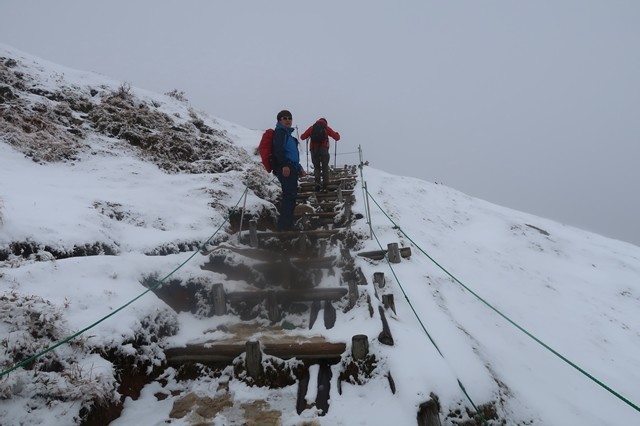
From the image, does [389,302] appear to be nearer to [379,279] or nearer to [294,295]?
[379,279]

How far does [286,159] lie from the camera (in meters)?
7.31

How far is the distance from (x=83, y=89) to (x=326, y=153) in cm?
789

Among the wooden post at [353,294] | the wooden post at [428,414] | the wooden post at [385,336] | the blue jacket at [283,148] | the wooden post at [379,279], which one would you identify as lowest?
the wooden post at [428,414]

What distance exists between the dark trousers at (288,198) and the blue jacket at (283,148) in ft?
0.69

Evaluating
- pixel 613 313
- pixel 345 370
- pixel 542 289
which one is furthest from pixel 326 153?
pixel 613 313

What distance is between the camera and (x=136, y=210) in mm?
6445

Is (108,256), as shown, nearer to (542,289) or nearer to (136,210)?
(136,210)

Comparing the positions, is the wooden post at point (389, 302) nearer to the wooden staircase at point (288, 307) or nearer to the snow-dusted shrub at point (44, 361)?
the wooden staircase at point (288, 307)

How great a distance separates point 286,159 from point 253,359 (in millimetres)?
4239

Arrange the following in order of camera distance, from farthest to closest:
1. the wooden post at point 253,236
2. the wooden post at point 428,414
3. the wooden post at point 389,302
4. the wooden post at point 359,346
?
the wooden post at point 253,236 < the wooden post at point 389,302 < the wooden post at point 359,346 < the wooden post at point 428,414

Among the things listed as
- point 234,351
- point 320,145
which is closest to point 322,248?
point 234,351

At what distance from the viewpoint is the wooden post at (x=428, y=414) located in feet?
10.6

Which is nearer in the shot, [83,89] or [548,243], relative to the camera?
[83,89]

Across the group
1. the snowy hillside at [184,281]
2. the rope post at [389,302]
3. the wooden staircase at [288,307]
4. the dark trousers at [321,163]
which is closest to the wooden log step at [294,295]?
the wooden staircase at [288,307]
